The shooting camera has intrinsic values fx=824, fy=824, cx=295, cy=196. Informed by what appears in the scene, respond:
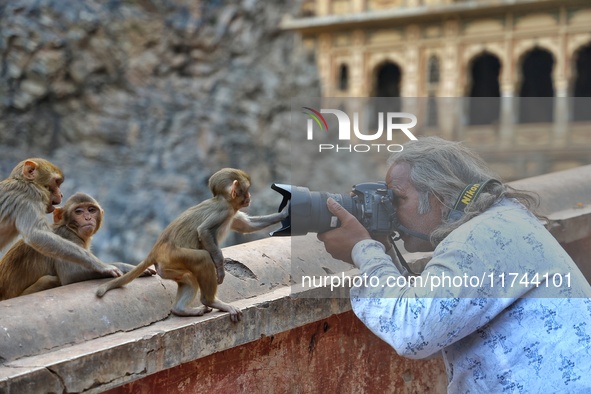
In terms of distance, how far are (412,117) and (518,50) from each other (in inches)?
866

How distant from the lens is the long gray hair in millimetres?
2117

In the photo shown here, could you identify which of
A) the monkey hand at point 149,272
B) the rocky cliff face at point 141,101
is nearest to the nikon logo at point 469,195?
the monkey hand at point 149,272

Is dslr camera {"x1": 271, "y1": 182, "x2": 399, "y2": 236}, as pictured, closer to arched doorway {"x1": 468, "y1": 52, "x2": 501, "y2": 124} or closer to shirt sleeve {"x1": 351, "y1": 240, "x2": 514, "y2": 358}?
shirt sleeve {"x1": 351, "y1": 240, "x2": 514, "y2": 358}

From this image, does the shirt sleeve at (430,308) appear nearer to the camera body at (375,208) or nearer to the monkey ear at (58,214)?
the camera body at (375,208)

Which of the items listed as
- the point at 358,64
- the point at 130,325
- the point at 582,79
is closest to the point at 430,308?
the point at 130,325

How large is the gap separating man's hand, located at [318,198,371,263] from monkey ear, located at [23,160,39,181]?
1533 millimetres

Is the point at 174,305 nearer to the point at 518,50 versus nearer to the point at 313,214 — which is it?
the point at 313,214

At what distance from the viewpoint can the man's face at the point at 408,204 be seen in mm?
2160

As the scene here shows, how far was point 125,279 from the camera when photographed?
2.58 metres

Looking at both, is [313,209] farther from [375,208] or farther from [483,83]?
[483,83]

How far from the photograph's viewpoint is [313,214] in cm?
224

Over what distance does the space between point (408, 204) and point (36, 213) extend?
1623 millimetres

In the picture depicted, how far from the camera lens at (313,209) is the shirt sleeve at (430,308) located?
0.29 metres

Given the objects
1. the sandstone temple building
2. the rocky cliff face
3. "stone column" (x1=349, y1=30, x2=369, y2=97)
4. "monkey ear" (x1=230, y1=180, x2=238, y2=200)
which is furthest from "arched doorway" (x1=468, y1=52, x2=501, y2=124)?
"monkey ear" (x1=230, y1=180, x2=238, y2=200)
